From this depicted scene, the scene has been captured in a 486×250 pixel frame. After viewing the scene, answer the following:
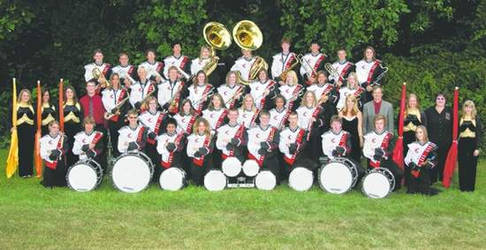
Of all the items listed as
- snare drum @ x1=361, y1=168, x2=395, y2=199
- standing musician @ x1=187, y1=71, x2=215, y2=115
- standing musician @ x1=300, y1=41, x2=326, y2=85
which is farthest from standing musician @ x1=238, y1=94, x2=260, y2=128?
snare drum @ x1=361, y1=168, x2=395, y2=199

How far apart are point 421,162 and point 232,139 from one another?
2.72 metres

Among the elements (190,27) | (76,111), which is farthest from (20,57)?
(76,111)

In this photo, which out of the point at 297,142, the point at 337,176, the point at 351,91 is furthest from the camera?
the point at 351,91

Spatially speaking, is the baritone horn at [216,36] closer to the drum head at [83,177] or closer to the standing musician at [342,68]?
the standing musician at [342,68]

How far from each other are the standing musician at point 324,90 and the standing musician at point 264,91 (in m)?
0.57

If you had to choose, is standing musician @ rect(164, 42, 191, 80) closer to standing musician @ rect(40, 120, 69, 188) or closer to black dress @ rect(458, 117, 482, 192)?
standing musician @ rect(40, 120, 69, 188)

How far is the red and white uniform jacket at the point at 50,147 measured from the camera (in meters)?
14.8

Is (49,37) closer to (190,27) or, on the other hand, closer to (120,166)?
(190,27)

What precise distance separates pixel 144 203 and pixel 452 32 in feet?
30.2

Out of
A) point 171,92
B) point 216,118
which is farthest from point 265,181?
point 171,92

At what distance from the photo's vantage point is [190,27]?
18.2 m

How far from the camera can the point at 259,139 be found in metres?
15.0

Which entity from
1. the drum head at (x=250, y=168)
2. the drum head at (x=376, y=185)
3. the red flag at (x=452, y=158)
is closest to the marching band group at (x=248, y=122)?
the red flag at (x=452, y=158)

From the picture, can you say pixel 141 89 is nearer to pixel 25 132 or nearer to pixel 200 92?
pixel 200 92
